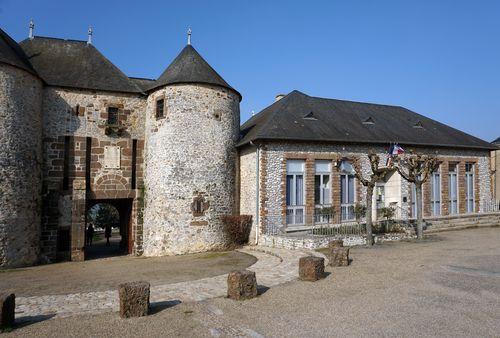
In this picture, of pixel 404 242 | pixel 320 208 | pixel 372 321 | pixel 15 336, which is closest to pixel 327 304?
pixel 372 321

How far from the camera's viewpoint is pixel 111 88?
1559 centimetres

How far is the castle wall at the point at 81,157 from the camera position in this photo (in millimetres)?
14414

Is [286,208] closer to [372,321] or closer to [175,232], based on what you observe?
[175,232]

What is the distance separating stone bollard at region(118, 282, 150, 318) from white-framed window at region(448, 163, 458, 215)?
17118 millimetres

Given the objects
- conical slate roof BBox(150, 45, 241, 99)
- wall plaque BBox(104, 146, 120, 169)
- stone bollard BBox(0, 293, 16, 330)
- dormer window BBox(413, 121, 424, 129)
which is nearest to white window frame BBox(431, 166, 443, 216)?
dormer window BBox(413, 121, 424, 129)

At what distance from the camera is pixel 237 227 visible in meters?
14.6

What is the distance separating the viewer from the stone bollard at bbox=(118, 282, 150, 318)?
606 centimetres

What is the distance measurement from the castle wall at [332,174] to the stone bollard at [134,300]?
8.40 metres

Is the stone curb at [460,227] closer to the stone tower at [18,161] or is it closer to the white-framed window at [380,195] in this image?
the white-framed window at [380,195]

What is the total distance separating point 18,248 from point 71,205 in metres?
2.40

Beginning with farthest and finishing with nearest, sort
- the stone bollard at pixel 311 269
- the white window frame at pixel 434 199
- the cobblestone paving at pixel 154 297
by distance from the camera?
the white window frame at pixel 434 199 < the stone bollard at pixel 311 269 < the cobblestone paving at pixel 154 297

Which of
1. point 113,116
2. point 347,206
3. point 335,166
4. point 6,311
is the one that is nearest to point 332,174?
point 335,166

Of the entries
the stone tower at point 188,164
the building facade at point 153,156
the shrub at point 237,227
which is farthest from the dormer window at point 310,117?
the shrub at point 237,227

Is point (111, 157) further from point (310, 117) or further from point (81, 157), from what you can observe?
point (310, 117)
